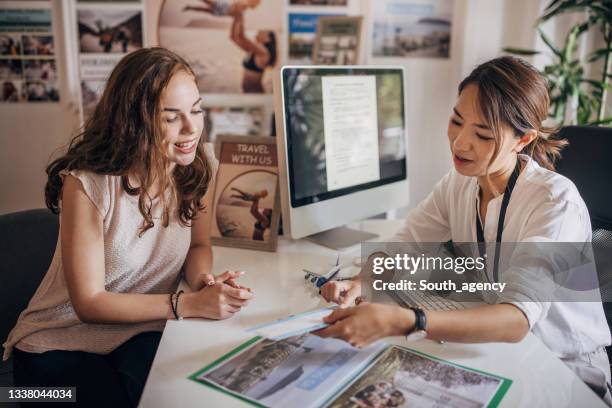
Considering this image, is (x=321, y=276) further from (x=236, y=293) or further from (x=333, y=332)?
(x=333, y=332)

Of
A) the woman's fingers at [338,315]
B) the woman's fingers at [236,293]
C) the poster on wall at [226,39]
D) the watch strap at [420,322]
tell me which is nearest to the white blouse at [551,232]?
the watch strap at [420,322]

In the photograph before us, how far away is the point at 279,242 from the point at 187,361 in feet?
2.33

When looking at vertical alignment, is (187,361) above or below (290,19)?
below

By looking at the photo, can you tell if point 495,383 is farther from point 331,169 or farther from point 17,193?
point 17,193

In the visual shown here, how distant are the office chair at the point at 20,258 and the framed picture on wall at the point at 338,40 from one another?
140 centimetres

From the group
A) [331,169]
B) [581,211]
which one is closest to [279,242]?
[331,169]

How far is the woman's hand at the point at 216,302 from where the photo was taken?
0.98 meters

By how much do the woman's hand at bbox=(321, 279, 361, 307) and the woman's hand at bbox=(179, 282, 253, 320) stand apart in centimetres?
16

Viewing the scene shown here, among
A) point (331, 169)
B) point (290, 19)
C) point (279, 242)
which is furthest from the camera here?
point (290, 19)

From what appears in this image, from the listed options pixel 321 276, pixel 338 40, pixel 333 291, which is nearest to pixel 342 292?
pixel 333 291

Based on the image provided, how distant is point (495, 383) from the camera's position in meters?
0.76

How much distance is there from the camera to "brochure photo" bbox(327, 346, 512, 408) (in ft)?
2.33

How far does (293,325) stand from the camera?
89 cm

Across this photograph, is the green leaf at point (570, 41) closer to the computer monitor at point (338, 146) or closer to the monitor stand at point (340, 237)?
the computer monitor at point (338, 146)
